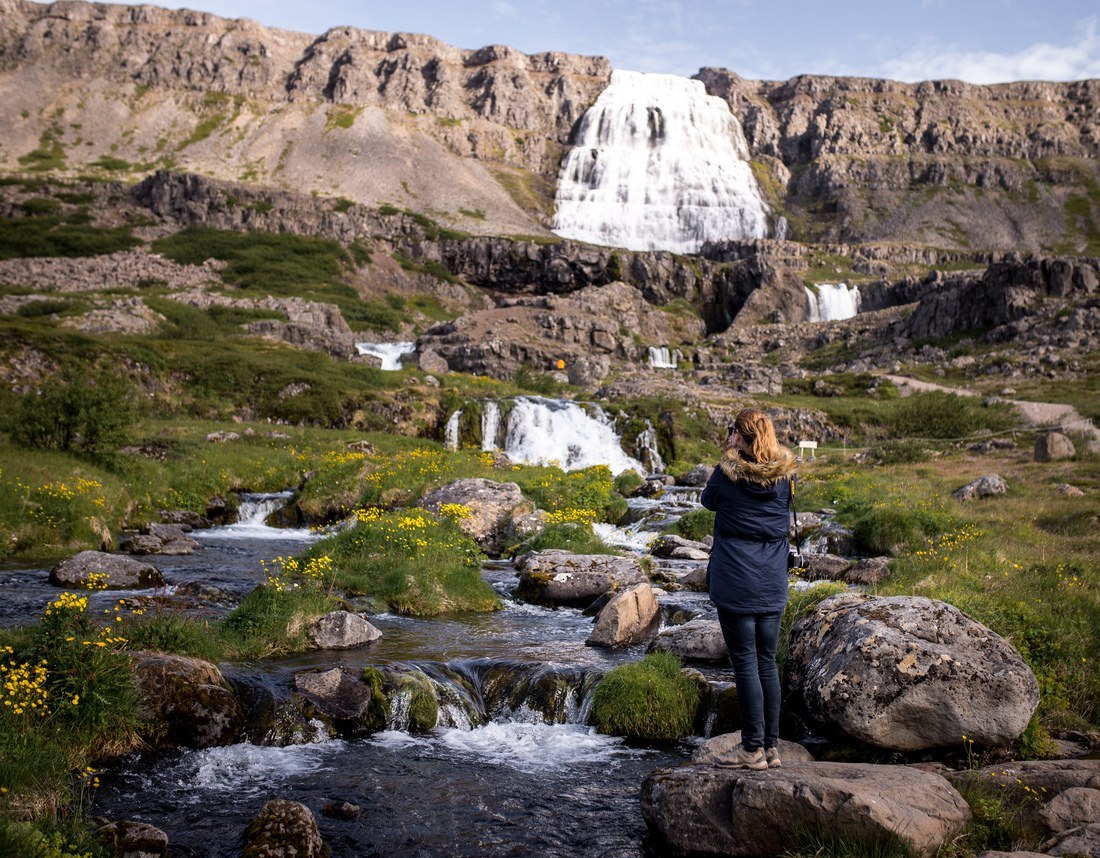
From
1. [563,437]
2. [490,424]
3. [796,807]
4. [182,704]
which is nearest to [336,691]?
[182,704]

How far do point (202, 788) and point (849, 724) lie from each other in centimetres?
652

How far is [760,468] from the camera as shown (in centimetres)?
676

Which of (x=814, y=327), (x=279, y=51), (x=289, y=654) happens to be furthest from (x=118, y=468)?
(x=279, y=51)

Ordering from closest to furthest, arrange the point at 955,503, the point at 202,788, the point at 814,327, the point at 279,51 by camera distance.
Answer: the point at 202,788
the point at 955,503
the point at 814,327
the point at 279,51

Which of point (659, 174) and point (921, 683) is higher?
point (659, 174)

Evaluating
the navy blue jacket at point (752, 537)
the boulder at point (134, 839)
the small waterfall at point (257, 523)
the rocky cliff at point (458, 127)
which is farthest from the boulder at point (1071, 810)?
the rocky cliff at point (458, 127)

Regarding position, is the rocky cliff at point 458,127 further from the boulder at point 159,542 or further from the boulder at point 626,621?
the boulder at point 626,621

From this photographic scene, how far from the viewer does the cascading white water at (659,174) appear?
5901 inches

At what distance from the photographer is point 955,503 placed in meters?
19.8

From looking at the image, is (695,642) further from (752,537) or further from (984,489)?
(984,489)

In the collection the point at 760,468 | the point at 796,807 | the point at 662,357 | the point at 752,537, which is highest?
the point at 662,357

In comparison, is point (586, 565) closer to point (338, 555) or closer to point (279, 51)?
point (338, 555)

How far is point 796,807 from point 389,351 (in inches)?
2691

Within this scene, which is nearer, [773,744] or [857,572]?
[773,744]
